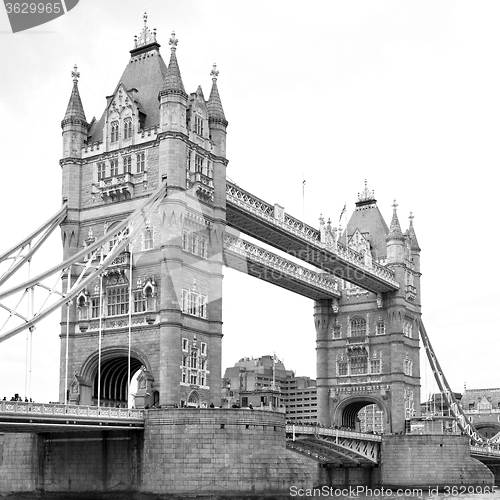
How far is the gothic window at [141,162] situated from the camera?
200 feet

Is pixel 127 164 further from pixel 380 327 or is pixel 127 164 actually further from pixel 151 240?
pixel 380 327

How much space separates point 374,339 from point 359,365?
309cm

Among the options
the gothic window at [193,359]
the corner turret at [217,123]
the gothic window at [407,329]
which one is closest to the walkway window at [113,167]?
the corner turret at [217,123]

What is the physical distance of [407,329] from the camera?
9331 cm

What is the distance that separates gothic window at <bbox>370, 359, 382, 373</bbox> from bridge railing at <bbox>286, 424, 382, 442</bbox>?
346 inches

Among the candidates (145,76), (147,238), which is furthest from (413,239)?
(147,238)

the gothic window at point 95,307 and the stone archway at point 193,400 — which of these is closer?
the stone archway at point 193,400

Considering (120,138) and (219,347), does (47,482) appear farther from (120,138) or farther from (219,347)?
(120,138)

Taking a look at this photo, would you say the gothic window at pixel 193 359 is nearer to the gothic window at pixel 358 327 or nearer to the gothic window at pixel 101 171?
the gothic window at pixel 101 171

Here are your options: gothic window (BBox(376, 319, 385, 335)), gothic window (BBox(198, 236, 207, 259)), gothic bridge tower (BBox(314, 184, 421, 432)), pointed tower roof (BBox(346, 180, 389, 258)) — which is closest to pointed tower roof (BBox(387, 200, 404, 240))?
gothic bridge tower (BBox(314, 184, 421, 432))

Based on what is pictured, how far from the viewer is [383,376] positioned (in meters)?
90.8

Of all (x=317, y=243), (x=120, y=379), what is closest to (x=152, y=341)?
(x=120, y=379)

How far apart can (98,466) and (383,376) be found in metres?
41.5

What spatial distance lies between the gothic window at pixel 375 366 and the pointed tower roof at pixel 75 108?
4087 cm
